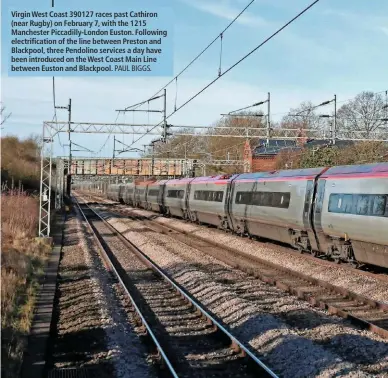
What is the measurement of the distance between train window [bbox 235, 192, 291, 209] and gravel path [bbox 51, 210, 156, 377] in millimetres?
6498

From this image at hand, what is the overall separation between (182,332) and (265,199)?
11987mm

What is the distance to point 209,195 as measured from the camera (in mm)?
29234

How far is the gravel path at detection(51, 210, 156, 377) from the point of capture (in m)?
7.60

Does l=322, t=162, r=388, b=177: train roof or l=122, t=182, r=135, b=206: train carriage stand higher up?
l=322, t=162, r=388, b=177: train roof

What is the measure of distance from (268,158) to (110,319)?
6003 cm

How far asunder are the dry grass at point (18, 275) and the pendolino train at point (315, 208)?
779cm

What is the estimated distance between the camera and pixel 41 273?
50.1ft

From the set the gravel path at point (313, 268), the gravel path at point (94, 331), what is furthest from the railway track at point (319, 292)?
the gravel path at point (94, 331)

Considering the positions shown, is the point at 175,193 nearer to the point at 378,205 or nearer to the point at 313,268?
the point at 313,268

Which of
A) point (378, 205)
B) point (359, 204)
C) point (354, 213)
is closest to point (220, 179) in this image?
point (354, 213)

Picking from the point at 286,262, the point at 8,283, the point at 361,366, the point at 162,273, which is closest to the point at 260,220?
the point at 286,262

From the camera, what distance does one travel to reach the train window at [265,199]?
18781mm

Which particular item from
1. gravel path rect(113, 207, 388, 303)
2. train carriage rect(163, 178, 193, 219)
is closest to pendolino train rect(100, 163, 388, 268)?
gravel path rect(113, 207, 388, 303)

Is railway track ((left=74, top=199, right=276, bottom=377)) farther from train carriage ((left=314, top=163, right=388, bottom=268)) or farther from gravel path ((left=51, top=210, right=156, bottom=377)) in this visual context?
train carriage ((left=314, top=163, right=388, bottom=268))
